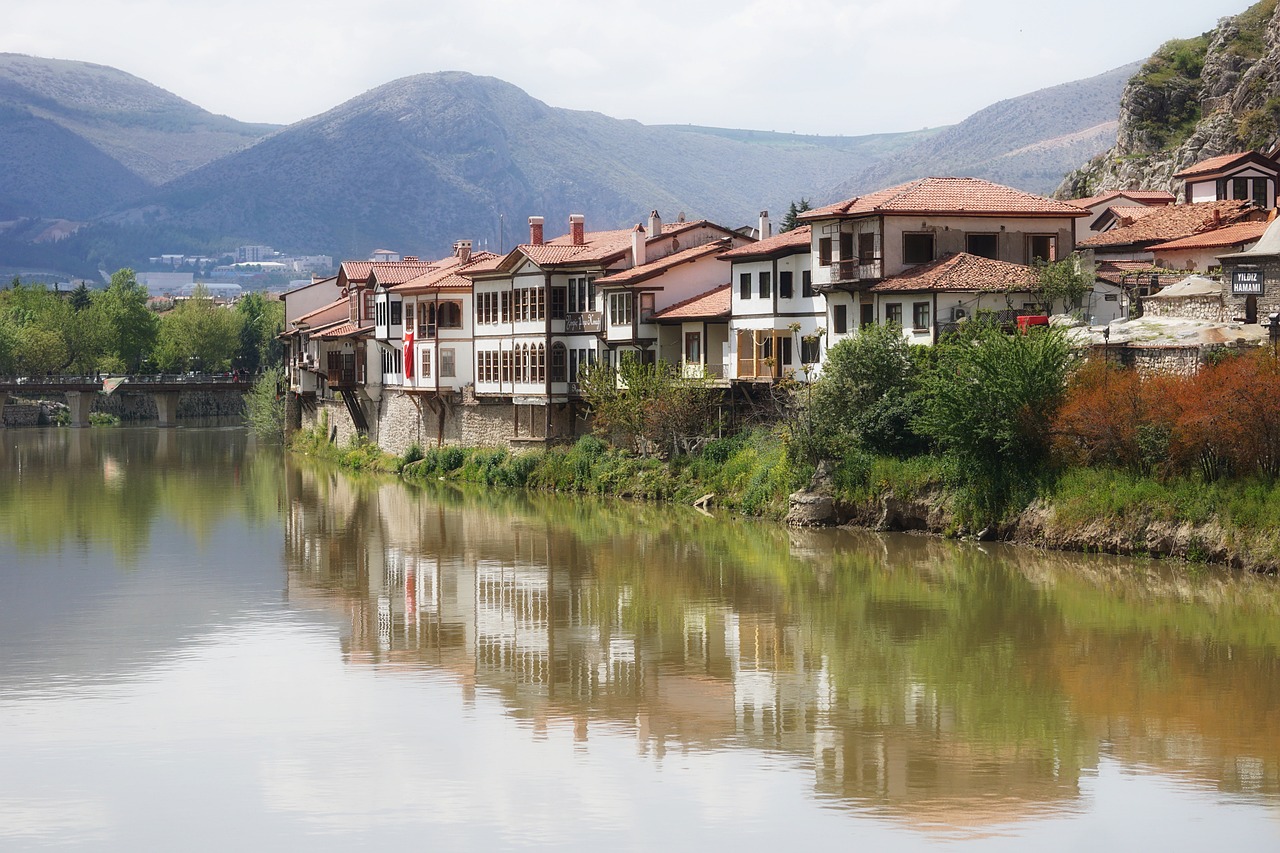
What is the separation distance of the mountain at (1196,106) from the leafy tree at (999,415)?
144 ft

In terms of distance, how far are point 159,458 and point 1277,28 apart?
199 ft

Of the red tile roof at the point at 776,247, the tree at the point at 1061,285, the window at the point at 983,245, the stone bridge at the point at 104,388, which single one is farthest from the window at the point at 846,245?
the stone bridge at the point at 104,388

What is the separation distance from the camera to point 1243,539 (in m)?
36.0

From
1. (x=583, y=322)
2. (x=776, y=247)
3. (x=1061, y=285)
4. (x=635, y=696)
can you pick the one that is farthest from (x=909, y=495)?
(x=583, y=322)

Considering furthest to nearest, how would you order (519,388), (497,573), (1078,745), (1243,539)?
1. (519,388)
2. (497,573)
3. (1243,539)
4. (1078,745)

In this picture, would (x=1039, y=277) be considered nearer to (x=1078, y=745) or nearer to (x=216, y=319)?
(x=1078, y=745)

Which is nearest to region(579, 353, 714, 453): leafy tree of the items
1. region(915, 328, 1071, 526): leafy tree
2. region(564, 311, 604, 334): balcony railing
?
region(564, 311, 604, 334): balcony railing

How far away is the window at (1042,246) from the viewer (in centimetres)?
5294

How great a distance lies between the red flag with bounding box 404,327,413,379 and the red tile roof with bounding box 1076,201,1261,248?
2833cm

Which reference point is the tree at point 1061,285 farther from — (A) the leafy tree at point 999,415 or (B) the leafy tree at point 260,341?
(B) the leafy tree at point 260,341

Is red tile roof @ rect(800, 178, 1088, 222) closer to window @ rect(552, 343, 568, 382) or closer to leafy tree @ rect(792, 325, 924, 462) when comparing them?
leafy tree @ rect(792, 325, 924, 462)

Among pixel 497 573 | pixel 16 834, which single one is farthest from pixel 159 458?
pixel 16 834

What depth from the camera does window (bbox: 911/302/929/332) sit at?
4869 centimetres

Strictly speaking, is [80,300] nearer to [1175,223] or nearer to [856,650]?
[1175,223]
